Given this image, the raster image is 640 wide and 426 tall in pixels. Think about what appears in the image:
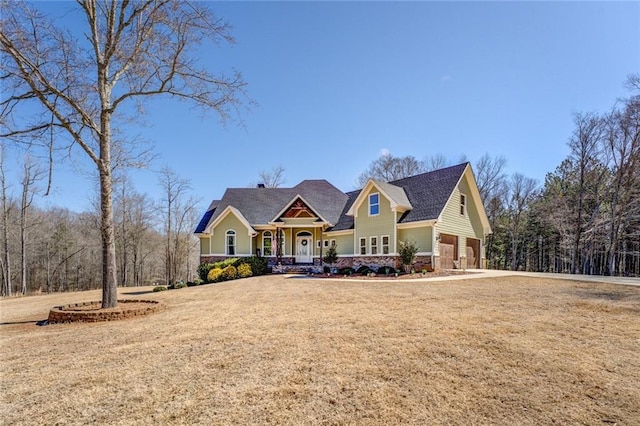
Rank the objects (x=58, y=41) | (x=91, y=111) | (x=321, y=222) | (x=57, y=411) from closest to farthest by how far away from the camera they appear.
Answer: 1. (x=57, y=411)
2. (x=58, y=41)
3. (x=91, y=111)
4. (x=321, y=222)

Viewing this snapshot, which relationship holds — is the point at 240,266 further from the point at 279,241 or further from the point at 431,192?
the point at 431,192

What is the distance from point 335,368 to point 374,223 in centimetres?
1712

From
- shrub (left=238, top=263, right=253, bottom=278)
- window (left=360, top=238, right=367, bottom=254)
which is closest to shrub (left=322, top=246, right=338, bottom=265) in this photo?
window (left=360, top=238, right=367, bottom=254)

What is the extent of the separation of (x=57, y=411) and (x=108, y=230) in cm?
702

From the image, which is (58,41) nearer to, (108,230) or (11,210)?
(108,230)

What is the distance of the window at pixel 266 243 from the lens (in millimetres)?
24828

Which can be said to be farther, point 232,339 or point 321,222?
point 321,222

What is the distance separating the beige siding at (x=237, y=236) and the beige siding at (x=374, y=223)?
26.7ft

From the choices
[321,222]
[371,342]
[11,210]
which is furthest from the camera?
[11,210]

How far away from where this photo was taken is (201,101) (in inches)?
415

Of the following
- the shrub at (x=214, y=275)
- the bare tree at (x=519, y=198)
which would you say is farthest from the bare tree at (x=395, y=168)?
the shrub at (x=214, y=275)

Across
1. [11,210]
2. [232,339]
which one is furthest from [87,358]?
[11,210]

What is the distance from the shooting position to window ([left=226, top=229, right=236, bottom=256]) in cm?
2450

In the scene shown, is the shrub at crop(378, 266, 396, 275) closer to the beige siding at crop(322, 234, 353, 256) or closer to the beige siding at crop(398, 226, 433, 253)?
the beige siding at crop(398, 226, 433, 253)
